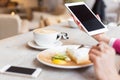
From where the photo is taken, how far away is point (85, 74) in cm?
72

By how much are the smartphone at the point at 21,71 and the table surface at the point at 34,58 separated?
0.01m

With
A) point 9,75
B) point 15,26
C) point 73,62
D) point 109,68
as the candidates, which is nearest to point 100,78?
point 109,68

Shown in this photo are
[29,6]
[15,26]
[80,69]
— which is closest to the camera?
[80,69]

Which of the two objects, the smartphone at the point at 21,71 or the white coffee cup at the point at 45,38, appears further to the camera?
the white coffee cup at the point at 45,38

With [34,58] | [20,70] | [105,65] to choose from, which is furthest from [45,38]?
[105,65]

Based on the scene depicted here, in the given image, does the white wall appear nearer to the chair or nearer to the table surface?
the chair

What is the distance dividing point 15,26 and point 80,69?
196cm

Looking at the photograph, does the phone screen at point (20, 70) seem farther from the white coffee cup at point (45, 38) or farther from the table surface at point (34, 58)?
the white coffee cup at point (45, 38)

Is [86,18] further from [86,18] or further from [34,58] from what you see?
[34,58]

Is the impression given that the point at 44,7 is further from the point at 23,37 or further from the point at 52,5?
the point at 23,37

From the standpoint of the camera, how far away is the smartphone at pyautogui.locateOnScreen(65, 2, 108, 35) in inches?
33.3

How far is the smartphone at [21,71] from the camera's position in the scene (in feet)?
2.31

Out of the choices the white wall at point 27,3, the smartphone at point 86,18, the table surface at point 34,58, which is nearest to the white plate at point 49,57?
the table surface at point 34,58

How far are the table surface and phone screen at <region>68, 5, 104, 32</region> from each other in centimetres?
15
